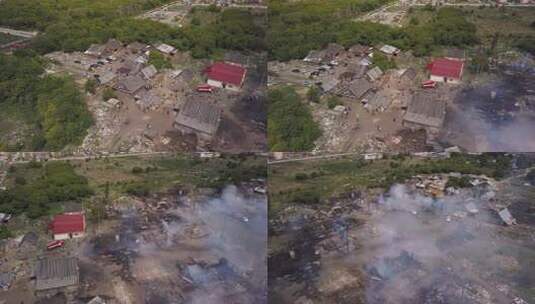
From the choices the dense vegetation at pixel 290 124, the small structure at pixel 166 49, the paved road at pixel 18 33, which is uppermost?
the paved road at pixel 18 33

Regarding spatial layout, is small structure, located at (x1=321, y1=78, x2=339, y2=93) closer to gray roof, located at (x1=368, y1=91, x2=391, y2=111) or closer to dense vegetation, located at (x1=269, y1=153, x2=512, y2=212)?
gray roof, located at (x1=368, y1=91, x2=391, y2=111)

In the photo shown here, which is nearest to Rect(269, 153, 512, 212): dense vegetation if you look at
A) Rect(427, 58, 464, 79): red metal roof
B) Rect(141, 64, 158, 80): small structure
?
Rect(427, 58, 464, 79): red metal roof

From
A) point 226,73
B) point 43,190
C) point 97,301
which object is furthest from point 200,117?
point 97,301

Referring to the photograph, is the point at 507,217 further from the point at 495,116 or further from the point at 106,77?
the point at 106,77

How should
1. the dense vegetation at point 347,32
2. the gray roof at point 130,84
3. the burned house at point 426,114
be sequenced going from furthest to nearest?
the dense vegetation at point 347,32 → the gray roof at point 130,84 → the burned house at point 426,114

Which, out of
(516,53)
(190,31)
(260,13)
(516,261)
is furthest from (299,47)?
(516,261)

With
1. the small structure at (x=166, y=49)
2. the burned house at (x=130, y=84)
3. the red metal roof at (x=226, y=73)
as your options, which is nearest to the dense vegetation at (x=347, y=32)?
the red metal roof at (x=226, y=73)

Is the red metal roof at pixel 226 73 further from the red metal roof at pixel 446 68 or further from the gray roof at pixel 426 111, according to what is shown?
the red metal roof at pixel 446 68
